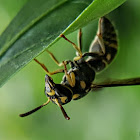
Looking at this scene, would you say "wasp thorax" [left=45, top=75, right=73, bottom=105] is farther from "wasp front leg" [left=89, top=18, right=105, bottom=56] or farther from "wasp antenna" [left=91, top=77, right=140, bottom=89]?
"wasp front leg" [left=89, top=18, right=105, bottom=56]

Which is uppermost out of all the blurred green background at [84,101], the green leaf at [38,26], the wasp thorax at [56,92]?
the green leaf at [38,26]


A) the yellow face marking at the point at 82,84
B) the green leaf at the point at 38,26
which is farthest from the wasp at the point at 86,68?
the green leaf at the point at 38,26

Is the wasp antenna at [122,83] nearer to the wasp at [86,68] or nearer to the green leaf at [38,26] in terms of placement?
the wasp at [86,68]

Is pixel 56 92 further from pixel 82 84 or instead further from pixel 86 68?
pixel 86 68

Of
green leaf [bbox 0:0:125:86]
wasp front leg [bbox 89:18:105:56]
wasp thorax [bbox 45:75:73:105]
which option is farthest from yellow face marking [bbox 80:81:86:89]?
green leaf [bbox 0:0:125:86]

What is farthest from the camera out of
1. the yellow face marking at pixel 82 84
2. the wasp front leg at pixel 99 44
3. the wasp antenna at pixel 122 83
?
the wasp front leg at pixel 99 44

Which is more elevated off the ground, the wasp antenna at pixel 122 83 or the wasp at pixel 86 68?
the wasp at pixel 86 68

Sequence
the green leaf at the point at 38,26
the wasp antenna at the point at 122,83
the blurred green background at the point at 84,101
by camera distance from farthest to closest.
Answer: the blurred green background at the point at 84,101
the wasp antenna at the point at 122,83
the green leaf at the point at 38,26

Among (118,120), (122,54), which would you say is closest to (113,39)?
(122,54)
